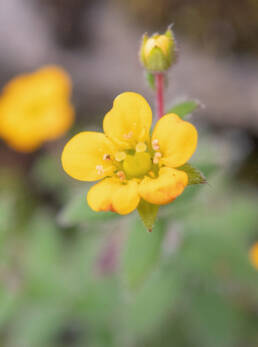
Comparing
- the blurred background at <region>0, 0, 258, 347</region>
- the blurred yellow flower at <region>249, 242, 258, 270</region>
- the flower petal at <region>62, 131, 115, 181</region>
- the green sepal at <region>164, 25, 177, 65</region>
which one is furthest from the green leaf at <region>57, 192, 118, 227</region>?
the blurred yellow flower at <region>249, 242, 258, 270</region>

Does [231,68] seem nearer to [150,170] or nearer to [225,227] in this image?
[225,227]

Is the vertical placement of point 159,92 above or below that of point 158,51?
below

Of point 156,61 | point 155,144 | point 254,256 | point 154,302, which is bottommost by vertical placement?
point 154,302

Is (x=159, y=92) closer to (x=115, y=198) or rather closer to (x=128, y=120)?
(x=128, y=120)

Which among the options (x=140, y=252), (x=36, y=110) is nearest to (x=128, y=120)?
(x=140, y=252)

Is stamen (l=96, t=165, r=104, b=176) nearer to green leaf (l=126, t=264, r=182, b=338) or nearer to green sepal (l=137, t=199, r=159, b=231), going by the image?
green sepal (l=137, t=199, r=159, b=231)

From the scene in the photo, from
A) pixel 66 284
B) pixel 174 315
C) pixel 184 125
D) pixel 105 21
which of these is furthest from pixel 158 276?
pixel 105 21

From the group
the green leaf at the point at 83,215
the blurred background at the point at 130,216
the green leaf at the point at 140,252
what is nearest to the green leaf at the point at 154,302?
the blurred background at the point at 130,216
